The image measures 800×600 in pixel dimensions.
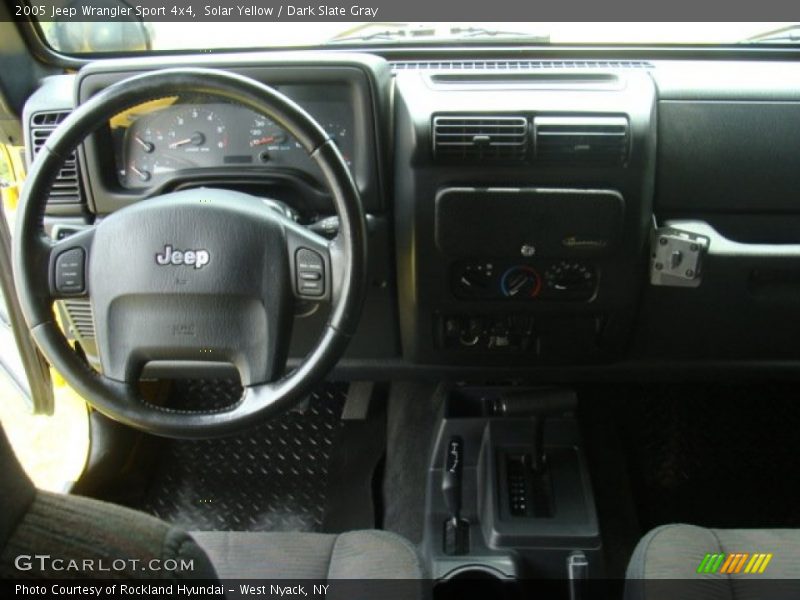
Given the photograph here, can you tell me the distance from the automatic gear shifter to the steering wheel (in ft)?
1.84

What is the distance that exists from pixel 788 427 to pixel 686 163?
3.05 feet

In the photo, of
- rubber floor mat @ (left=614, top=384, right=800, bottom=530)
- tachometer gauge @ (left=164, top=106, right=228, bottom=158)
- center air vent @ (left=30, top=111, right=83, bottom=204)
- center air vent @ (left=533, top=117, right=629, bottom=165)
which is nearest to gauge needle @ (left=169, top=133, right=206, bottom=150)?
tachometer gauge @ (left=164, top=106, right=228, bottom=158)

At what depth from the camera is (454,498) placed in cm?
170

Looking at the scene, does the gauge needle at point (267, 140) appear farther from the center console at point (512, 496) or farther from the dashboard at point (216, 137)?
the center console at point (512, 496)

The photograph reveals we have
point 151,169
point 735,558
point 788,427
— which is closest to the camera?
point 735,558

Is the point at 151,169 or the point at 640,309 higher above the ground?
the point at 151,169

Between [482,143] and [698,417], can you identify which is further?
[698,417]

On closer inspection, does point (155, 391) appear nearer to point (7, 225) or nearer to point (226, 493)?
point (226, 493)

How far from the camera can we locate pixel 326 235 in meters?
1.44

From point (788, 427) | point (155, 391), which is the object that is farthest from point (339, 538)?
point (788, 427)

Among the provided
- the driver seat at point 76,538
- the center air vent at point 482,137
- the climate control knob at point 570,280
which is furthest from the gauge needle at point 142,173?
the driver seat at point 76,538

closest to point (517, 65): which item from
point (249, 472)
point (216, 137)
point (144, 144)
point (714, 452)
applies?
point (216, 137)

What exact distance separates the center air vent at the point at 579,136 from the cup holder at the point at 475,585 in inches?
30.1

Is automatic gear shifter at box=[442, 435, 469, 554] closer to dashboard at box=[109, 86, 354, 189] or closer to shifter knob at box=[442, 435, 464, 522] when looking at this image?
shifter knob at box=[442, 435, 464, 522]
